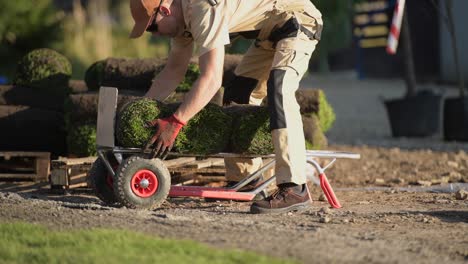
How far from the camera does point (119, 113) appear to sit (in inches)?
311

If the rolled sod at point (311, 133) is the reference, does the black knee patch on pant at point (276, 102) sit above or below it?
above

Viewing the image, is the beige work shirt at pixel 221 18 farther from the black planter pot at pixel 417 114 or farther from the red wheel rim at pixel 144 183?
the black planter pot at pixel 417 114

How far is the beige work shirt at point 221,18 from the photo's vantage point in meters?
7.32

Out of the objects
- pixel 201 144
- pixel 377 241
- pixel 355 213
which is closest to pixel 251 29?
pixel 201 144

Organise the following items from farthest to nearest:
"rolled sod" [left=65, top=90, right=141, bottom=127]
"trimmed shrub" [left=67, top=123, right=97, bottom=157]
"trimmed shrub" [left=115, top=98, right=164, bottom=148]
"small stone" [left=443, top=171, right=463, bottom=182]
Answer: "small stone" [left=443, top=171, right=463, bottom=182] → "rolled sod" [left=65, top=90, right=141, bottom=127] → "trimmed shrub" [left=67, top=123, right=97, bottom=157] → "trimmed shrub" [left=115, top=98, right=164, bottom=148]

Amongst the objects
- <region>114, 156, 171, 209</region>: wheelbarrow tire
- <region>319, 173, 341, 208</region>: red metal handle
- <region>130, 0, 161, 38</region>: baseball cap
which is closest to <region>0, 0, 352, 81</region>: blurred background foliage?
<region>319, 173, 341, 208</region>: red metal handle

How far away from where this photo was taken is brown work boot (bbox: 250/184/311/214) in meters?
7.66

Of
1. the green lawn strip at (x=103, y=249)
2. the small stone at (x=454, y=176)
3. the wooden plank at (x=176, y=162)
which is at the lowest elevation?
the small stone at (x=454, y=176)

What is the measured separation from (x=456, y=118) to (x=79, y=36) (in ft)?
45.9

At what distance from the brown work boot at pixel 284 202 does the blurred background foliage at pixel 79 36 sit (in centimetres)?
931

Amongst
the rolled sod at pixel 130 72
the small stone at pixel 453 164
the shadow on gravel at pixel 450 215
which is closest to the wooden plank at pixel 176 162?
the rolled sod at pixel 130 72

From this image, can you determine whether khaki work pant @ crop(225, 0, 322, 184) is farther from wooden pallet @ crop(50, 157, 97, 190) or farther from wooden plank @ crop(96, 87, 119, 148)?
wooden pallet @ crop(50, 157, 97, 190)

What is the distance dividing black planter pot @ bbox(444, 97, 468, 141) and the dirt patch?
497 cm

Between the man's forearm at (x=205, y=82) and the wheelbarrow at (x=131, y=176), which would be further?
the wheelbarrow at (x=131, y=176)
